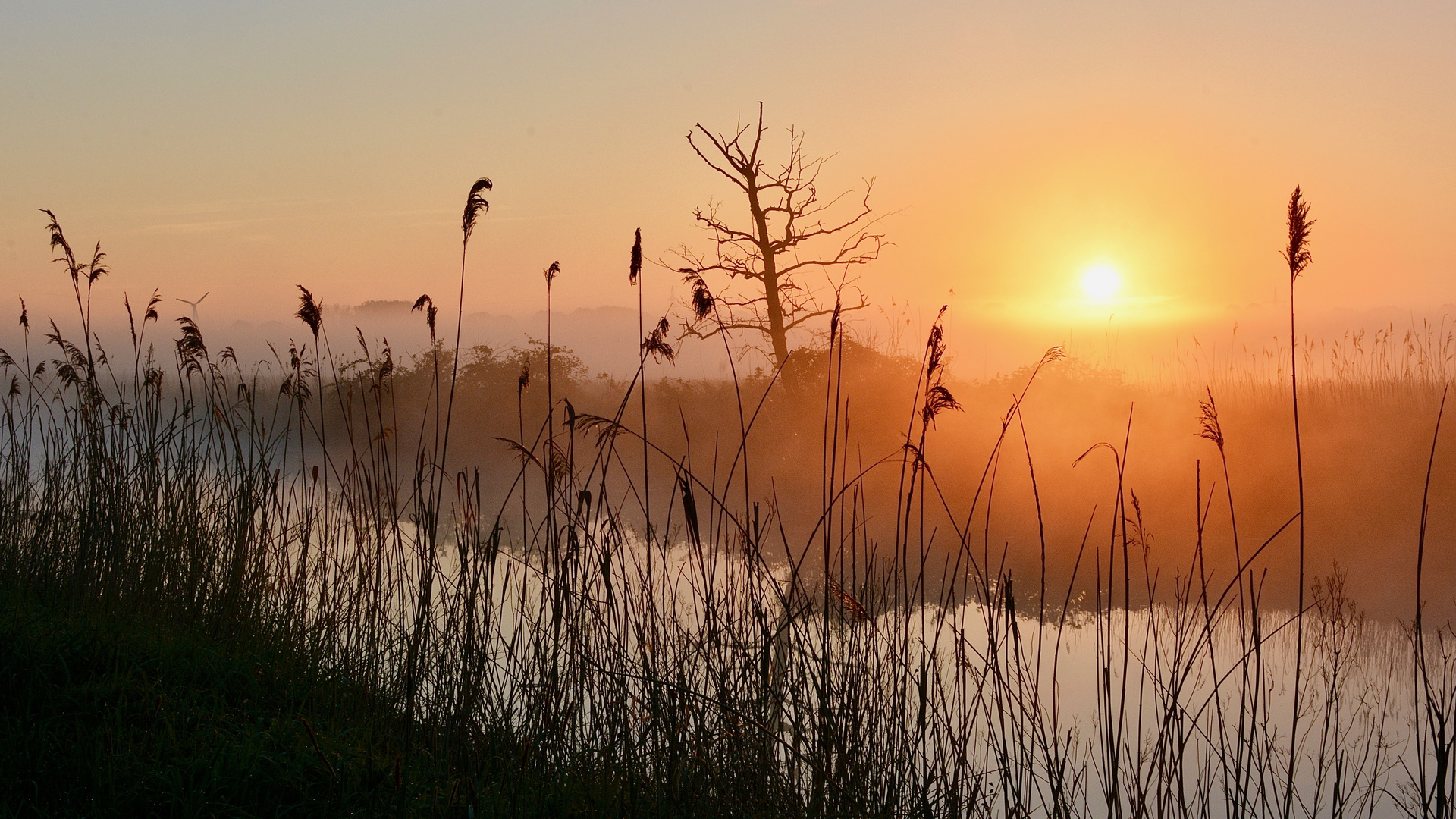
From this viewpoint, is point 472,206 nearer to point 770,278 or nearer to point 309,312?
point 309,312

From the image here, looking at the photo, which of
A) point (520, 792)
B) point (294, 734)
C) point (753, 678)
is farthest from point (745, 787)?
point (294, 734)

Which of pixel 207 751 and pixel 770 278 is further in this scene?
pixel 770 278

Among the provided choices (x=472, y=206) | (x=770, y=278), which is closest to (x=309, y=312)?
(x=472, y=206)

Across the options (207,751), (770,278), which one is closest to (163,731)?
(207,751)

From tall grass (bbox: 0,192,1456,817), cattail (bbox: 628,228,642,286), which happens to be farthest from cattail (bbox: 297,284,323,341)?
cattail (bbox: 628,228,642,286)

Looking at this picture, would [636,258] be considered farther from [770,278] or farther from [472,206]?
[770,278]

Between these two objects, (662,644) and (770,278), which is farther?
(770,278)

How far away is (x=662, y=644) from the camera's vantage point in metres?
2.71

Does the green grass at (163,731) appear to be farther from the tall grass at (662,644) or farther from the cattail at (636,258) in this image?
the cattail at (636,258)

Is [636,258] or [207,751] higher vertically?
[636,258]

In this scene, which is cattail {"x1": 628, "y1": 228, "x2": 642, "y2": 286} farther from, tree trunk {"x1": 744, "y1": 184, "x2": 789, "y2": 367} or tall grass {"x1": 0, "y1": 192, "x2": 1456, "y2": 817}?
tree trunk {"x1": 744, "y1": 184, "x2": 789, "y2": 367}

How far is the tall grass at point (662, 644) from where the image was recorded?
7.06 feet

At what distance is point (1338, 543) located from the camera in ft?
30.1

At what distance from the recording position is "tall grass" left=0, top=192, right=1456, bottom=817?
7.06 feet
